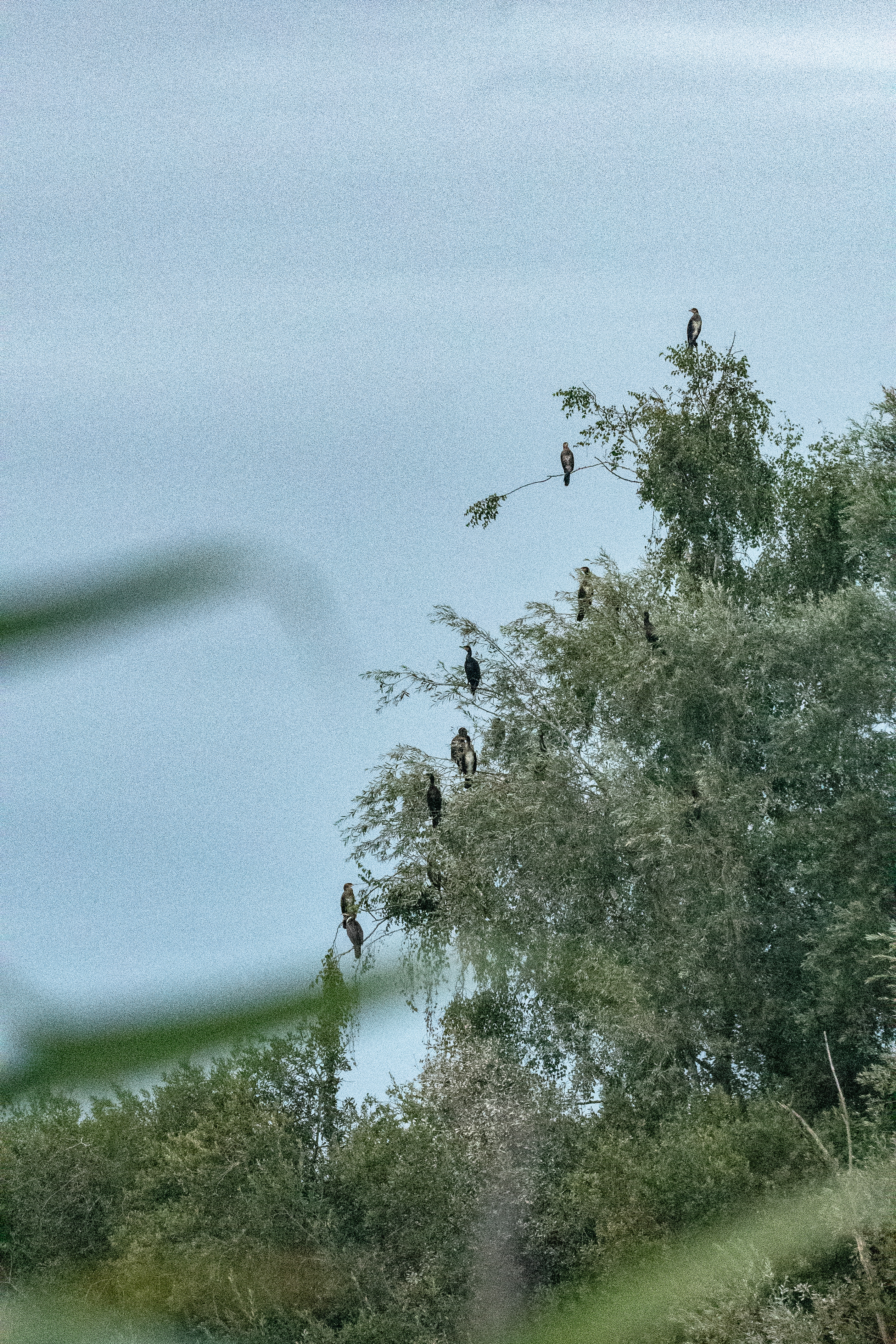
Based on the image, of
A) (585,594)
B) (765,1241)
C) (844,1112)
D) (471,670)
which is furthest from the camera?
(585,594)

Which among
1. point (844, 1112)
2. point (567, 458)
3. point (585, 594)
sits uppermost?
point (567, 458)

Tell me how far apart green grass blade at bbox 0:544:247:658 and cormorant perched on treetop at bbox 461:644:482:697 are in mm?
16227

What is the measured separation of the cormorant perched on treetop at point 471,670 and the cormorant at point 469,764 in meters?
0.83

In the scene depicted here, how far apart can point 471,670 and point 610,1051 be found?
184 inches

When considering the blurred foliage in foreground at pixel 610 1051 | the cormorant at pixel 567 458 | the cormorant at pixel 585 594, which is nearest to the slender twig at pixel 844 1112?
the blurred foliage in foreground at pixel 610 1051

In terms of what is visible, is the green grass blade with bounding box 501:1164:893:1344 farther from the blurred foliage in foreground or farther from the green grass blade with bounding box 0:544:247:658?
the green grass blade with bounding box 0:544:247:658

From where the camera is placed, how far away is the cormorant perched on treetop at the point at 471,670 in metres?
16.7

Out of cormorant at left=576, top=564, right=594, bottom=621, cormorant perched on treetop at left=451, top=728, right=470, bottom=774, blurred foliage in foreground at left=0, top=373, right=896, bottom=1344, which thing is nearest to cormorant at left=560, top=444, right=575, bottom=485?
cormorant at left=576, top=564, right=594, bottom=621

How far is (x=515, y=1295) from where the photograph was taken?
534 inches

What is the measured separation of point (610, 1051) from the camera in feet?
47.6

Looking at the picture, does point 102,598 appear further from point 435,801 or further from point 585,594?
point 585,594

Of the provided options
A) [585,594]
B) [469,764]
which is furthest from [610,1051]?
[585,594]

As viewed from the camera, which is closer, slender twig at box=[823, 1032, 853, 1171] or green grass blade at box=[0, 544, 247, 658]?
green grass blade at box=[0, 544, 247, 658]

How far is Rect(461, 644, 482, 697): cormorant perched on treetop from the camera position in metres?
16.7
